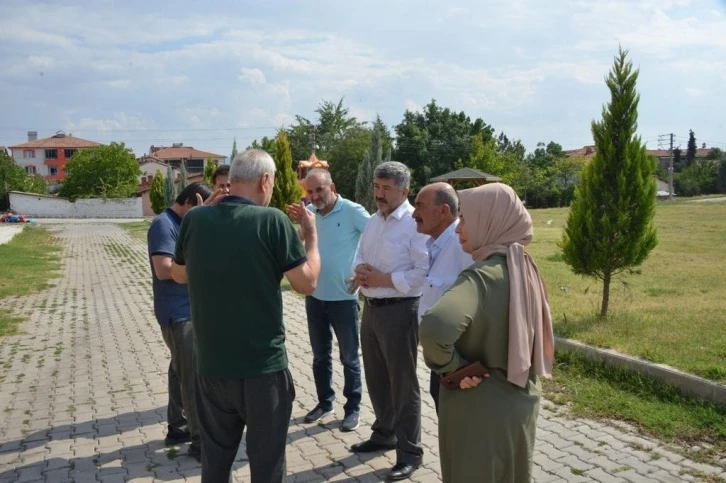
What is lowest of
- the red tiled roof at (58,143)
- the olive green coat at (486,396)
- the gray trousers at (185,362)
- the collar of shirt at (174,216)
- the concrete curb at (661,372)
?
the concrete curb at (661,372)

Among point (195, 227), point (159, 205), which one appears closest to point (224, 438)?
point (195, 227)

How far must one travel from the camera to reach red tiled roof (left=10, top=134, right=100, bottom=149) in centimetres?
9750

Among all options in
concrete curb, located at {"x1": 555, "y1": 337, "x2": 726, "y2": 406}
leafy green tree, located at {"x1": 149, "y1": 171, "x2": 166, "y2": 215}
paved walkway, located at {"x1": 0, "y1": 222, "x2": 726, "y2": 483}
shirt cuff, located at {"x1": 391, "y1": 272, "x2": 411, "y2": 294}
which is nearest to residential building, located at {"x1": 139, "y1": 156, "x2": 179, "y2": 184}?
leafy green tree, located at {"x1": 149, "y1": 171, "x2": 166, "y2": 215}

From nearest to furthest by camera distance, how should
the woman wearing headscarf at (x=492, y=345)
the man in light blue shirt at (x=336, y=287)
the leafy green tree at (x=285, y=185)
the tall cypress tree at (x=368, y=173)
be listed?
the woman wearing headscarf at (x=492, y=345) < the man in light blue shirt at (x=336, y=287) < the tall cypress tree at (x=368, y=173) < the leafy green tree at (x=285, y=185)

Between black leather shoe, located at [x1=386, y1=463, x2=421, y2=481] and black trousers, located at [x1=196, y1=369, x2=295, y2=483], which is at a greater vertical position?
black trousers, located at [x1=196, y1=369, x2=295, y2=483]

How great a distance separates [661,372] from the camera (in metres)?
5.30

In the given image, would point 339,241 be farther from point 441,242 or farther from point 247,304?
point 247,304

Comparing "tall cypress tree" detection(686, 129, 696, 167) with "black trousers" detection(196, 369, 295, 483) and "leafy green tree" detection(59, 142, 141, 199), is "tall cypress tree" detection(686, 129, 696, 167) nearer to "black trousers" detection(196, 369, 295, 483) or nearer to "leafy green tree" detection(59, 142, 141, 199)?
"leafy green tree" detection(59, 142, 141, 199)

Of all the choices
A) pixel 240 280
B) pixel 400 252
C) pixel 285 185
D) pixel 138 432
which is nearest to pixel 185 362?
pixel 138 432

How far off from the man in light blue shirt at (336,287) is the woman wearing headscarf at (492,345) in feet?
7.49

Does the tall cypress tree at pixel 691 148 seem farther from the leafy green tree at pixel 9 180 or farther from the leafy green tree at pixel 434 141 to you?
the leafy green tree at pixel 9 180

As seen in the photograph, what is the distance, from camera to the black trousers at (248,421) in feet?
9.15

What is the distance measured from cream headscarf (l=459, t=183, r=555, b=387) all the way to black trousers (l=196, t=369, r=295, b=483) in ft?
3.50

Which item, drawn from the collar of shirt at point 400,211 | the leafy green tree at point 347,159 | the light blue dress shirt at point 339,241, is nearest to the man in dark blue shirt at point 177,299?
the light blue dress shirt at point 339,241
